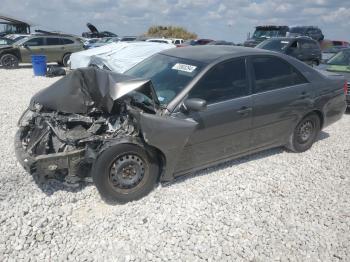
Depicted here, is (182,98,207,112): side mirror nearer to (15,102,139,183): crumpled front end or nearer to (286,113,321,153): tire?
(15,102,139,183): crumpled front end

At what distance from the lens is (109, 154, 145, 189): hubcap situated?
3.48 m

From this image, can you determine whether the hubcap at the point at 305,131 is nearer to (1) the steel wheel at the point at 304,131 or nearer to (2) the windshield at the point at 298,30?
(1) the steel wheel at the point at 304,131

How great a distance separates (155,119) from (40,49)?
14901mm

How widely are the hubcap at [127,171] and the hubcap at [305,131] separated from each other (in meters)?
2.79

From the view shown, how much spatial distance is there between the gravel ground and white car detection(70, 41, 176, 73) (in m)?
6.13

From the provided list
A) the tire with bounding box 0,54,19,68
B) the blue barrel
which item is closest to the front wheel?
the tire with bounding box 0,54,19,68

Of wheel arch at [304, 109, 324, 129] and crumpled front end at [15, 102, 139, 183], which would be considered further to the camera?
wheel arch at [304, 109, 324, 129]

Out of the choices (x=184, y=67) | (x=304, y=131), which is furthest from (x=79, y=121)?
(x=304, y=131)

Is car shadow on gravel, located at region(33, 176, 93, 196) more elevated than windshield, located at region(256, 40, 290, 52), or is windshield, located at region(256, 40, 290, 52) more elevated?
windshield, located at region(256, 40, 290, 52)

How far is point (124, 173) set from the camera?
355 cm

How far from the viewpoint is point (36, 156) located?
11.2 ft

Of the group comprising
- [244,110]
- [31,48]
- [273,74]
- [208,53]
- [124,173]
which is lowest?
[124,173]

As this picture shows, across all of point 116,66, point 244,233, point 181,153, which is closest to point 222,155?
point 181,153

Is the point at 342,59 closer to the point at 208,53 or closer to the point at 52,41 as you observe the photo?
the point at 208,53
